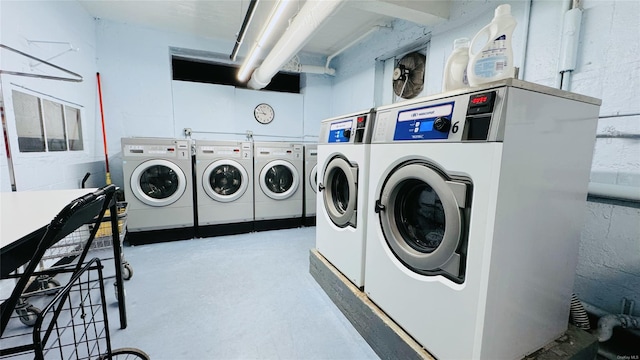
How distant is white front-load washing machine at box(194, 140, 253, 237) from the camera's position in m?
3.20

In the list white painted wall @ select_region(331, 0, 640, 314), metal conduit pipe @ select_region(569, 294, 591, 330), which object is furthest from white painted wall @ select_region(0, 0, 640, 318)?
metal conduit pipe @ select_region(569, 294, 591, 330)

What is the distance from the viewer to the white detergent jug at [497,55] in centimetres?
101

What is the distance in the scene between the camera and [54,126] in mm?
2373

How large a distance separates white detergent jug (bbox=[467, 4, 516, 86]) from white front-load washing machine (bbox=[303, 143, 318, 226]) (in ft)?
8.95

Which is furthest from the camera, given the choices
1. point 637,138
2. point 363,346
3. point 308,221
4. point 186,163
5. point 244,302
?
point 308,221

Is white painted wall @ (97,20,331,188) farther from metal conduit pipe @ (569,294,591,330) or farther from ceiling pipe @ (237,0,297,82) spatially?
metal conduit pipe @ (569,294,591,330)

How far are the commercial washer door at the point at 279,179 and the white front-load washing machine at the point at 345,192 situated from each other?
160 centimetres

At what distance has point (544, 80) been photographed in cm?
178

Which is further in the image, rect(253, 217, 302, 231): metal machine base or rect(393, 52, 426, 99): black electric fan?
rect(253, 217, 302, 231): metal machine base

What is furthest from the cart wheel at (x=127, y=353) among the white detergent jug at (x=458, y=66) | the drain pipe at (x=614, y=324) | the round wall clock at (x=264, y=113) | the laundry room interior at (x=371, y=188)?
the round wall clock at (x=264, y=113)

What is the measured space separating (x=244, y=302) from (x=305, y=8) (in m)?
2.40

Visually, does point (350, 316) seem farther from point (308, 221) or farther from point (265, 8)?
point (265, 8)

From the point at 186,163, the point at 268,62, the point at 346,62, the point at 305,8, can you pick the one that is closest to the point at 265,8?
the point at 268,62

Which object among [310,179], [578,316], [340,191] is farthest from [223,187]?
[578,316]
